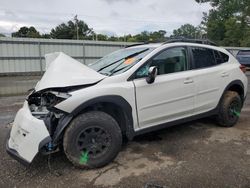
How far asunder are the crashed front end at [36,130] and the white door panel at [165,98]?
3.68ft

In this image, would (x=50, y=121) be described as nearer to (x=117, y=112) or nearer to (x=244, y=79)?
(x=117, y=112)

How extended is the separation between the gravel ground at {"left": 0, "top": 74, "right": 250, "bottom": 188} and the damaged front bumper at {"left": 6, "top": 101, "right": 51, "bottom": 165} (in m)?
0.31

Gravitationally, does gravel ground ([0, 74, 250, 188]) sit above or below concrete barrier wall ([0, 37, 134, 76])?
below

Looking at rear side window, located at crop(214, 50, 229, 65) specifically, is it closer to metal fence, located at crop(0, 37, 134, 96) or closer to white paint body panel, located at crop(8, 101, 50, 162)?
white paint body panel, located at crop(8, 101, 50, 162)

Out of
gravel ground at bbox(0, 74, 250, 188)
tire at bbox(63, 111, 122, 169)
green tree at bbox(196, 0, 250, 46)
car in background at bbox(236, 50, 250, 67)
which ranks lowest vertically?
gravel ground at bbox(0, 74, 250, 188)

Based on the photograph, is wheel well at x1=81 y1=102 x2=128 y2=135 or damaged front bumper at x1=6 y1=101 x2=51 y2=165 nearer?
damaged front bumper at x1=6 y1=101 x2=51 y2=165

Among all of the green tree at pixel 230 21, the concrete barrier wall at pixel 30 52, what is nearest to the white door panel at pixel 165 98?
the concrete barrier wall at pixel 30 52

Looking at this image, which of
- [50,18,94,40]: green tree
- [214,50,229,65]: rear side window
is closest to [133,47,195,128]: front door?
[214,50,229,65]: rear side window

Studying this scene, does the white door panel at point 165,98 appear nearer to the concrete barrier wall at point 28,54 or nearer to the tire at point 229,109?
the tire at point 229,109

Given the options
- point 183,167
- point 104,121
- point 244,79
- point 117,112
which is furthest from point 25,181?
point 244,79

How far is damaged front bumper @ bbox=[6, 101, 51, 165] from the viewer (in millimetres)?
3154

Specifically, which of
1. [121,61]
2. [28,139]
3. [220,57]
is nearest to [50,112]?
[28,139]

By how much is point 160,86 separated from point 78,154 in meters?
1.55

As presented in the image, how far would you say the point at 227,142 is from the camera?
448cm
